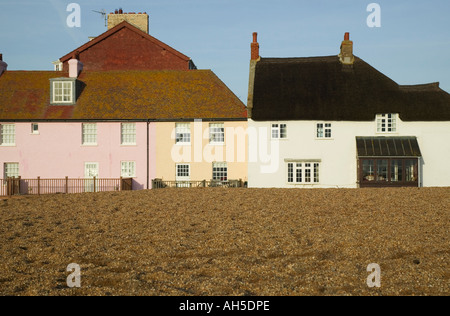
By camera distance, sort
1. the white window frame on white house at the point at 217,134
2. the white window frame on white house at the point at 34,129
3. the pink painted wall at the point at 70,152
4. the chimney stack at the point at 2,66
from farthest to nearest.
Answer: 1. the chimney stack at the point at 2,66
2. the white window frame on white house at the point at 34,129
3. the pink painted wall at the point at 70,152
4. the white window frame on white house at the point at 217,134

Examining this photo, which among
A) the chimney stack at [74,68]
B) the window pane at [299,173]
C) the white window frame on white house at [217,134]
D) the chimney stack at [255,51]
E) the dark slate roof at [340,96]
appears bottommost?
the window pane at [299,173]

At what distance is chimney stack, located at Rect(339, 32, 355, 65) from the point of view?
128 ft

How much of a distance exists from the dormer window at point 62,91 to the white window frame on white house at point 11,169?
212 inches

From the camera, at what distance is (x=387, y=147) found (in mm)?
35062

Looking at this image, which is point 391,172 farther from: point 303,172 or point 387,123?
point 303,172

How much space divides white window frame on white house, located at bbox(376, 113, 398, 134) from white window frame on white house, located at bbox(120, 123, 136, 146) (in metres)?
17.5

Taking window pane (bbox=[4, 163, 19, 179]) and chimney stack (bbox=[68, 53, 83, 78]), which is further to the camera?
chimney stack (bbox=[68, 53, 83, 78])

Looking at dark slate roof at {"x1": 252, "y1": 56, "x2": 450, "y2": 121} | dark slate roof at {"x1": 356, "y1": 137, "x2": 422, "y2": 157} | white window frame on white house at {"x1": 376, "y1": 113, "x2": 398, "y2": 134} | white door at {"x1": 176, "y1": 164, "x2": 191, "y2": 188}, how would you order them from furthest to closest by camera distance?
1. white door at {"x1": 176, "y1": 164, "x2": 191, "y2": 188}
2. white window frame on white house at {"x1": 376, "y1": 113, "x2": 398, "y2": 134}
3. dark slate roof at {"x1": 252, "y1": 56, "x2": 450, "y2": 121}
4. dark slate roof at {"x1": 356, "y1": 137, "x2": 422, "y2": 157}

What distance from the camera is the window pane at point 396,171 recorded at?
35188mm

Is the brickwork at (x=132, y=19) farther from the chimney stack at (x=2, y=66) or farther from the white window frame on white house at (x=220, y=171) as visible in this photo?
the white window frame on white house at (x=220, y=171)

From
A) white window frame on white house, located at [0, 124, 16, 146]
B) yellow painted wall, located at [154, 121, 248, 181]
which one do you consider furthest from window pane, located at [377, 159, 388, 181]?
white window frame on white house, located at [0, 124, 16, 146]

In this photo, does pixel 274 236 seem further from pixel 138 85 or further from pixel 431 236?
pixel 138 85
